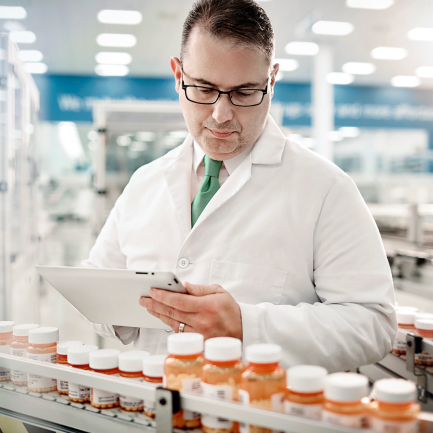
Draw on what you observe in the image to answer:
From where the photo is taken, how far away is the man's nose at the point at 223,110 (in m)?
1.17

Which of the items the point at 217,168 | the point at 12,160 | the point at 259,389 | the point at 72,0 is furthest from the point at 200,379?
the point at 72,0

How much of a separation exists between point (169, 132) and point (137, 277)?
3604 millimetres

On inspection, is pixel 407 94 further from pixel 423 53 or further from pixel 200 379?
pixel 200 379

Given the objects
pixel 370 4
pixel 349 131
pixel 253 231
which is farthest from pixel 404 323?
pixel 349 131

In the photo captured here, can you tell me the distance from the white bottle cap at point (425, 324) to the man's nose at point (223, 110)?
0.86 metres

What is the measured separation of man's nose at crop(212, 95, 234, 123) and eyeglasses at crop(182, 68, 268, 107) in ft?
0.03

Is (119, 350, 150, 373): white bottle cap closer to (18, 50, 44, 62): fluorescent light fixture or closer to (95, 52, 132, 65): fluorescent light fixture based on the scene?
(95, 52, 132, 65): fluorescent light fixture

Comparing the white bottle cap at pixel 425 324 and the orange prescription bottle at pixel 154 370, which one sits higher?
the orange prescription bottle at pixel 154 370

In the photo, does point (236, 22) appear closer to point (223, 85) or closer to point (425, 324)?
point (223, 85)

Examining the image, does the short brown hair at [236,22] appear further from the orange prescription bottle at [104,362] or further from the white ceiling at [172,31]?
the white ceiling at [172,31]

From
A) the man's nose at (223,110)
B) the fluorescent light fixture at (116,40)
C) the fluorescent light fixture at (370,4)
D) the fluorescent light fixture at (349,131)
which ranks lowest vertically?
the man's nose at (223,110)

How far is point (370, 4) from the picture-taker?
5.52m

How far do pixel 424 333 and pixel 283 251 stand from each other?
55 cm

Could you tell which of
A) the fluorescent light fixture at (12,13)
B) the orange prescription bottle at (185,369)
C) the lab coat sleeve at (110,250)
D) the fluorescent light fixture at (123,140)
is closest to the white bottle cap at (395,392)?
the orange prescription bottle at (185,369)
